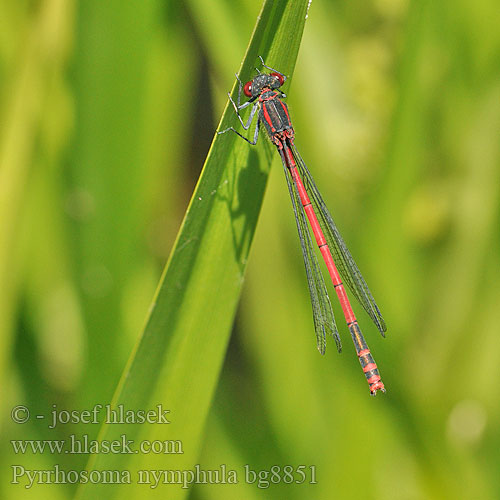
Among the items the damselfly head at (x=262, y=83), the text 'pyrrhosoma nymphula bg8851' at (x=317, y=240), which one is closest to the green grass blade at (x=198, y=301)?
the damselfly head at (x=262, y=83)

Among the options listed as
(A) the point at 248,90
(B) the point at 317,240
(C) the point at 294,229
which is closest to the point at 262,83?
(A) the point at 248,90

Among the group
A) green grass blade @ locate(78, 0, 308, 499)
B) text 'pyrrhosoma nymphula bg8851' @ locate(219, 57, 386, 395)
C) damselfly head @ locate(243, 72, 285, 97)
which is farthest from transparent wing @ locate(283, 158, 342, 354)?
green grass blade @ locate(78, 0, 308, 499)

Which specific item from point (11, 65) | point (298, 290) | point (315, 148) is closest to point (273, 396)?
point (298, 290)

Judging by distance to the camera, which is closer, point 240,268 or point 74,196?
point 240,268

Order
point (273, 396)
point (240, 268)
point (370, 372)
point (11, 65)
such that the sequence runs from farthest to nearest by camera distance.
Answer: point (273, 396), point (11, 65), point (370, 372), point (240, 268)

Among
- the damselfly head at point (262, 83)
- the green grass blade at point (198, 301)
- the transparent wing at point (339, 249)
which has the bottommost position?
the green grass blade at point (198, 301)

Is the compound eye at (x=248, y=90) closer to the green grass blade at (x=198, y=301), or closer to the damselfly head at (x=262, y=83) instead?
the damselfly head at (x=262, y=83)

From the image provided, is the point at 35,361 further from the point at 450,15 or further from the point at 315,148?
the point at 450,15
